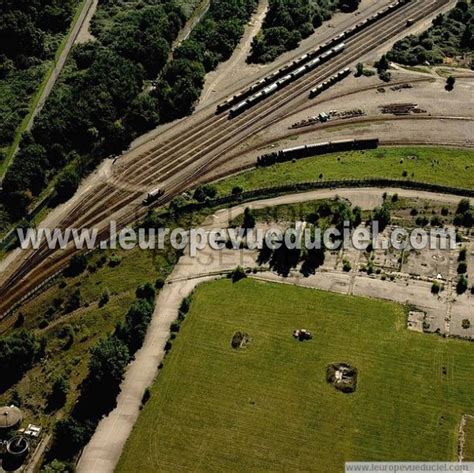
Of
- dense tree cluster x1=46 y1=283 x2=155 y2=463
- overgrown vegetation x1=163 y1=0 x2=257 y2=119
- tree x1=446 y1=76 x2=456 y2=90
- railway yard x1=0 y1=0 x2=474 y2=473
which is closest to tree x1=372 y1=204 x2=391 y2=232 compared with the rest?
railway yard x1=0 y1=0 x2=474 y2=473

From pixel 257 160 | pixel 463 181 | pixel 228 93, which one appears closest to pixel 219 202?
pixel 257 160

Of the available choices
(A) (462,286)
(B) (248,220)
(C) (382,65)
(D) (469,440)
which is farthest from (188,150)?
(D) (469,440)

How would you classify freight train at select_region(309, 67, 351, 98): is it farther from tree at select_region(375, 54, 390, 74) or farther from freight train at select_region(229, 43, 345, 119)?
tree at select_region(375, 54, 390, 74)

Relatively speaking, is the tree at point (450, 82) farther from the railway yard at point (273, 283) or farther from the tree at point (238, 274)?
the tree at point (238, 274)

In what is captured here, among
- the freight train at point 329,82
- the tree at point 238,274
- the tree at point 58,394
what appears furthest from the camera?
the freight train at point 329,82

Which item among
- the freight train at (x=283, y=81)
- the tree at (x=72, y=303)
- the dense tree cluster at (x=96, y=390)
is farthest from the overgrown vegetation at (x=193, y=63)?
the dense tree cluster at (x=96, y=390)

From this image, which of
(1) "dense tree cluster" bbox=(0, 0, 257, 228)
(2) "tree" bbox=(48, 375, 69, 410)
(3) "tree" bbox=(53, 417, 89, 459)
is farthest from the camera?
(1) "dense tree cluster" bbox=(0, 0, 257, 228)
